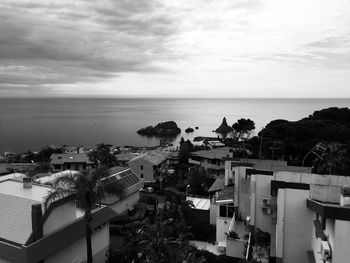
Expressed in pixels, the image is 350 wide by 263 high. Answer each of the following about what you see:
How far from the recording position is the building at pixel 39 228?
506 inches

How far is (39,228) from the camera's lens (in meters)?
13.4

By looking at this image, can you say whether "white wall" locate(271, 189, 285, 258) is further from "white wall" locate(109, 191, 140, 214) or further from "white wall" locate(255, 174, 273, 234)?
"white wall" locate(109, 191, 140, 214)

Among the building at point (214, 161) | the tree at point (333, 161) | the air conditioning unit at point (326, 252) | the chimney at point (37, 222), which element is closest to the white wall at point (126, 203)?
the chimney at point (37, 222)

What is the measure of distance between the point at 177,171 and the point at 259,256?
35146mm

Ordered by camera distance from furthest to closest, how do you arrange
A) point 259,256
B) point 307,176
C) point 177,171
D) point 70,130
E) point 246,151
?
point 70,130 < point 177,171 < point 246,151 < point 307,176 < point 259,256

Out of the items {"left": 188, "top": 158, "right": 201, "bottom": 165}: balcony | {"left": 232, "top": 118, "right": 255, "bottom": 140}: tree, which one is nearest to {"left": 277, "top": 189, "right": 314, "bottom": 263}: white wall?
{"left": 188, "top": 158, "right": 201, "bottom": 165}: balcony

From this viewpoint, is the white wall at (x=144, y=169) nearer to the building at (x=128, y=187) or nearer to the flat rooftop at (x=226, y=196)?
the building at (x=128, y=187)

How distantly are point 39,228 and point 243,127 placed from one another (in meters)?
64.9

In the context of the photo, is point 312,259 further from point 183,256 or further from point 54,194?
point 54,194

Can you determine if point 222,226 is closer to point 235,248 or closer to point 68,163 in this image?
point 235,248

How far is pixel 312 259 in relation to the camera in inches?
455

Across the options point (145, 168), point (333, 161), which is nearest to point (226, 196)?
point (333, 161)

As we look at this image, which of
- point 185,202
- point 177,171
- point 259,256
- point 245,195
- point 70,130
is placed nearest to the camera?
point 259,256

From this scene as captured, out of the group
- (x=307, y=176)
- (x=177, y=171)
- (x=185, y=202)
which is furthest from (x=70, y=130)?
(x=307, y=176)
